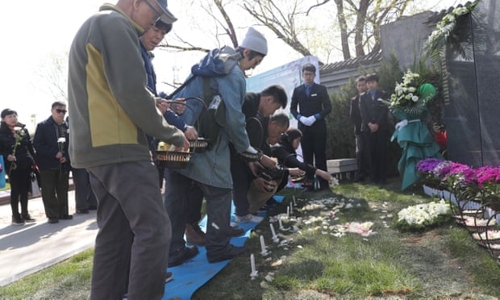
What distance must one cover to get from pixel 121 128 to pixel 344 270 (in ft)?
5.55

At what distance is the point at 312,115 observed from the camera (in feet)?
22.3

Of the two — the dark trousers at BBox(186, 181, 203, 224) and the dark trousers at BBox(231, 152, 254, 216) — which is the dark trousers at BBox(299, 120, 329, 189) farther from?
the dark trousers at BBox(186, 181, 203, 224)

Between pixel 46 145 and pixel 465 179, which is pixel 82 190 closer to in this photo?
pixel 46 145

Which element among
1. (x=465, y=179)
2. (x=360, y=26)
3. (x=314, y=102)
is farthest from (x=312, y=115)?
(x=360, y=26)

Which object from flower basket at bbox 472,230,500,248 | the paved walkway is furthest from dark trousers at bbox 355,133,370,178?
the paved walkway

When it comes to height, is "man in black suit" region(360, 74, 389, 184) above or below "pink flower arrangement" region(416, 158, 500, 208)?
above

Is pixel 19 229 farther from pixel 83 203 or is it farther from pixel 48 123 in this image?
pixel 48 123

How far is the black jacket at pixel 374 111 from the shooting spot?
22.2 ft

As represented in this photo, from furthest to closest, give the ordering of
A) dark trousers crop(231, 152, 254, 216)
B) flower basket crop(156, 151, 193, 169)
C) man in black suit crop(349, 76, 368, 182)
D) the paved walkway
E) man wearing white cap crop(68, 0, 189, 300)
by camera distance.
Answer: man in black suit crop(349, 76, 368, 182)
dark trousers crop(231, 152, 254, 216)
the paved walkway
flower basket crop(156, 151, 193, 169)
man wearing white cap crop(68, 0, 189, 300)

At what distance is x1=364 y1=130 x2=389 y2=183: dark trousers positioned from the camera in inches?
267

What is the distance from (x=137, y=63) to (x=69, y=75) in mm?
381

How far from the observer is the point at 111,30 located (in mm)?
1884

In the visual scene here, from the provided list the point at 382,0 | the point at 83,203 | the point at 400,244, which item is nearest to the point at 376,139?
the point at 400,244

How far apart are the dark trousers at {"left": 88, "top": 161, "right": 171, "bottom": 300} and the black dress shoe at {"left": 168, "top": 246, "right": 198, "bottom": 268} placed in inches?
44.0
